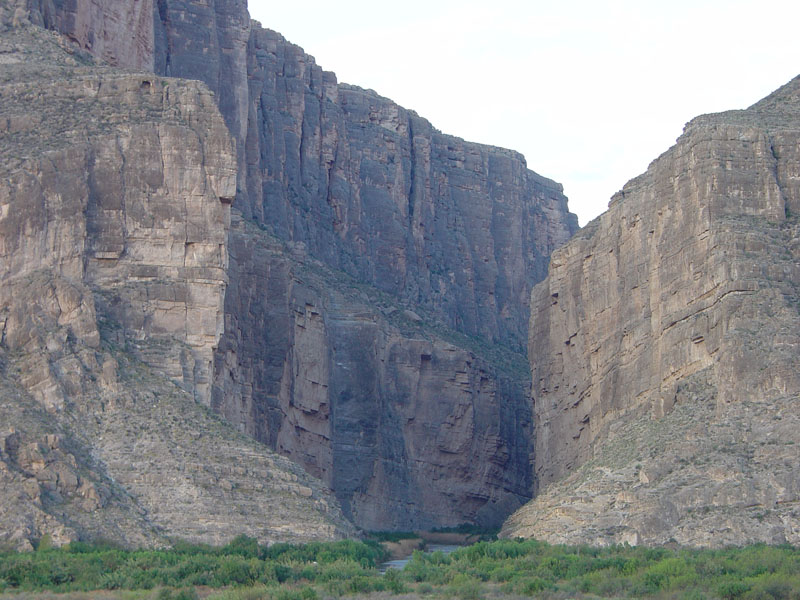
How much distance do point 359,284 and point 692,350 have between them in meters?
45.5

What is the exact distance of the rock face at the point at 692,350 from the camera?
321 ft

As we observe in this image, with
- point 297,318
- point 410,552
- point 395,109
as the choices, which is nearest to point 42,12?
point 297,318

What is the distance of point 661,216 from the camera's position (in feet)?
377

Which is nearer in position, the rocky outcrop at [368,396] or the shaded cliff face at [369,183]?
the rocky outcrop at [368,396]

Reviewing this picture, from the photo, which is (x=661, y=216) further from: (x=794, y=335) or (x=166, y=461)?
(x=166, y=461)

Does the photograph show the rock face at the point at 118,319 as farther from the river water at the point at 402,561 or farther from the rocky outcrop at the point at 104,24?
the rocky outcrop at the point at 104,24

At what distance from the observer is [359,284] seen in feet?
496

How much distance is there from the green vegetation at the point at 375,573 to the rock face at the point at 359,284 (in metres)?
14.8

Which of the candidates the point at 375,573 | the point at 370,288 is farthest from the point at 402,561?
the point at 370,288

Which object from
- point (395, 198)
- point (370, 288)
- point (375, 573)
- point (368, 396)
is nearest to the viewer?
point (375, 573)

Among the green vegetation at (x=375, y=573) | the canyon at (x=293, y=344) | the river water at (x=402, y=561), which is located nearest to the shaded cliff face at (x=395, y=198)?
the canyon at (x=293, y=344)

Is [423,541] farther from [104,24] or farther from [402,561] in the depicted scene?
[104,24]

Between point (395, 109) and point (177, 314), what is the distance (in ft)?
232

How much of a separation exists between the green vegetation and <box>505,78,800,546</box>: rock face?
14.4ft
